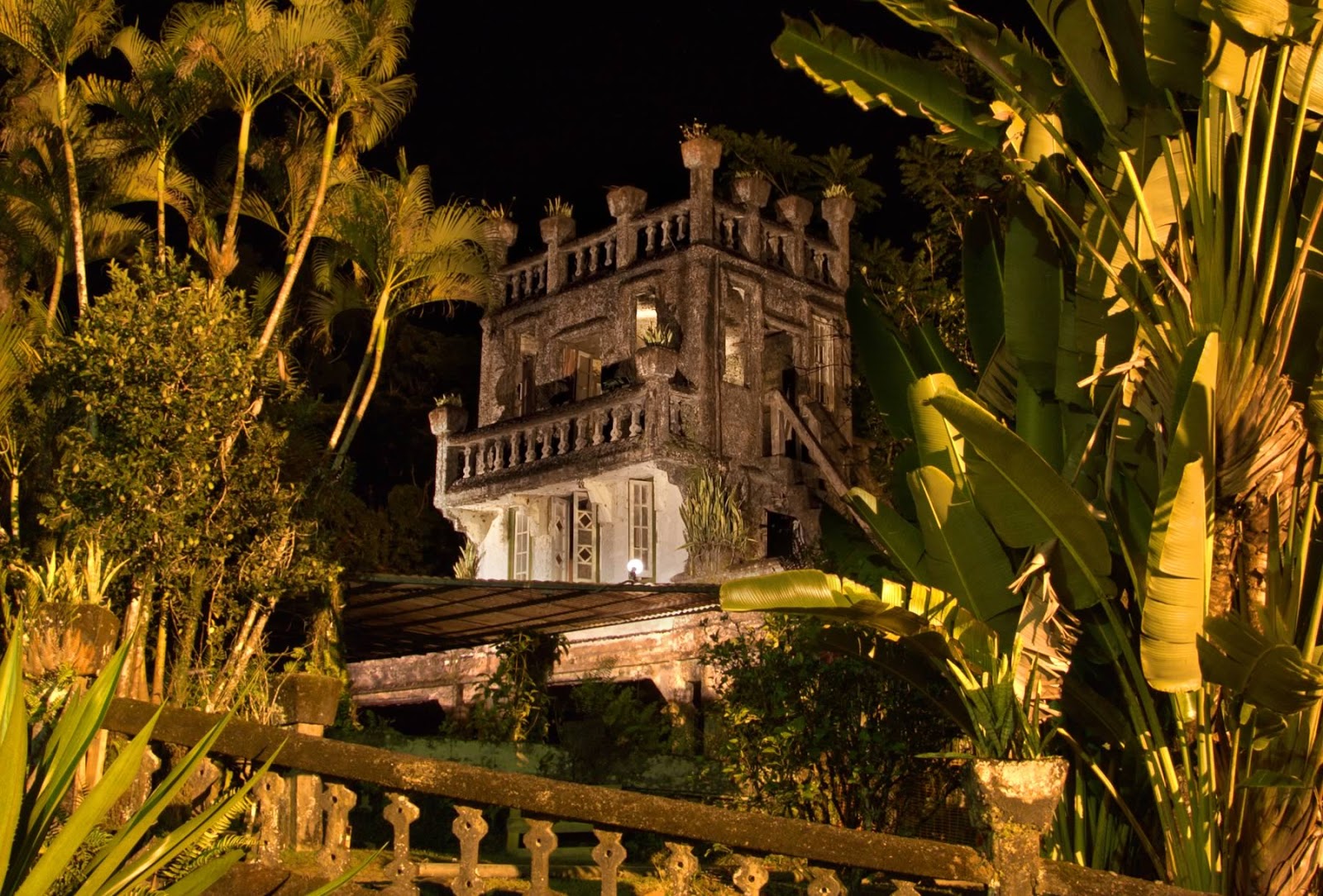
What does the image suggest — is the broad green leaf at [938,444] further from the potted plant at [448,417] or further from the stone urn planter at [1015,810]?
the potted plant at [448,417]

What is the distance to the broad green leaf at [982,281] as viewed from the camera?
9.12 meters

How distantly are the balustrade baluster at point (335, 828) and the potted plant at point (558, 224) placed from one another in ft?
47.3

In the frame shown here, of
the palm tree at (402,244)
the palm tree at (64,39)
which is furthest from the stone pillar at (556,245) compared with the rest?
the palm tree at (64,39)

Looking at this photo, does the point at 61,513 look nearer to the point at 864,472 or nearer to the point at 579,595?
the point at 579,595

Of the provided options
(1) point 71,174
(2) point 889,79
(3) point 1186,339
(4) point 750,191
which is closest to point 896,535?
(3) point 1186,339

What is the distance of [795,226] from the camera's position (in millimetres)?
19312

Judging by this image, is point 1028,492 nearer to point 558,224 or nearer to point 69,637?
point 69,637

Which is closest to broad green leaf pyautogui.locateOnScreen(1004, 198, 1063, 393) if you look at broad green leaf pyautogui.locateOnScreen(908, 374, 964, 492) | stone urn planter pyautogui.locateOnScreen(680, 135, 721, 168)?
broad green leaf pyautogui.locateOnScreen(908, 374, 964, 492)

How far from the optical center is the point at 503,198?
2231 cm

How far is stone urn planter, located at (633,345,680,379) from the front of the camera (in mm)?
16562

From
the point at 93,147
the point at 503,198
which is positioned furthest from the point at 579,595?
the point at 503,198

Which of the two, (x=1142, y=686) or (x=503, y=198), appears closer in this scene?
(x=1142, y=686)

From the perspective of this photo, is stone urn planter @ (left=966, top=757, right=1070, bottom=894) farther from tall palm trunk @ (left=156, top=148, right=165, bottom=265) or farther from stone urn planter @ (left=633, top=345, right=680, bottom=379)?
stone urn planter @ (left=633, top=345, right=680, bottom=379)

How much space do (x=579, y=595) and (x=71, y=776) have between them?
8135mm
